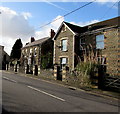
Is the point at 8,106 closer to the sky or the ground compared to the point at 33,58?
closer to the ground

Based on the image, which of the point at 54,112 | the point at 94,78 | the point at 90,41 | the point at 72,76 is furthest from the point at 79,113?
the point at 90,41

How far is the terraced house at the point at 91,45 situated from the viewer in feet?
53.1

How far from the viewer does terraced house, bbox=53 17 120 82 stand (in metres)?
16.2

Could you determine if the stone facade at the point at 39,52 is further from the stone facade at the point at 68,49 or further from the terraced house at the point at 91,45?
the terraced house at the point at 91,45

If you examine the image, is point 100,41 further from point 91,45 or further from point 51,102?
point 51,102

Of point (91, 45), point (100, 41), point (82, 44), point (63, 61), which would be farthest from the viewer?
point (63, 61)

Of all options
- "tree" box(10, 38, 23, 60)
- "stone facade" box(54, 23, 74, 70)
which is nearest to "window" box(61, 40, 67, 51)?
"stone facade" box(54, 23, 74, 70)

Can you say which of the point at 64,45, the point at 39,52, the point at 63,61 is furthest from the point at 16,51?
the point at 63,61

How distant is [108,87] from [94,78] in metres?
1.47

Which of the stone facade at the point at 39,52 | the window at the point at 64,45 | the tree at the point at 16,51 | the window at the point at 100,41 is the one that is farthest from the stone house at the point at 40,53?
the tree at the point at 16,51

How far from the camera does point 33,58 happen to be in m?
35.2

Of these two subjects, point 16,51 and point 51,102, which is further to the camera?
point 16,51

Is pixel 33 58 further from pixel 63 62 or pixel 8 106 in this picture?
pixel 8 106

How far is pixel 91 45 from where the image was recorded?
744 inches
